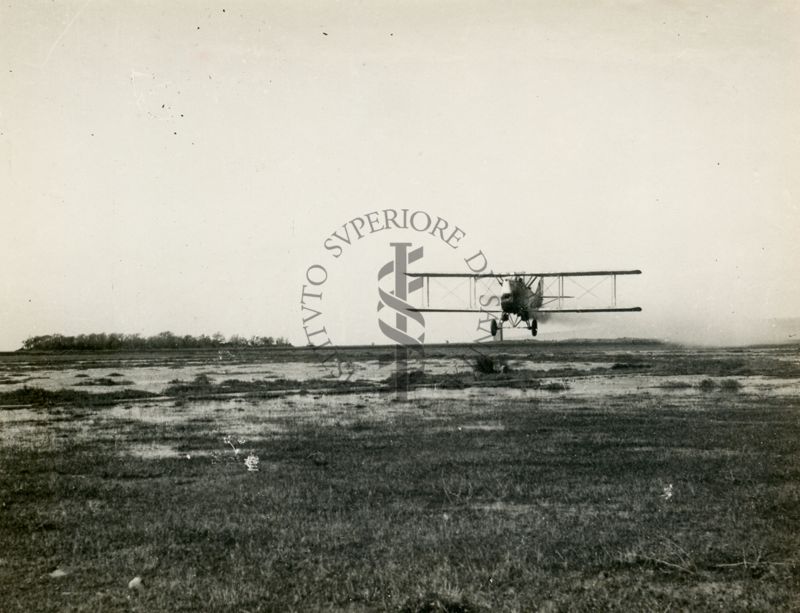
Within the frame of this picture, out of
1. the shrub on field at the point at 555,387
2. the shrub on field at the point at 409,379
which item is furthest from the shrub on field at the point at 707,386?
the shrub on field at the point at 409,379

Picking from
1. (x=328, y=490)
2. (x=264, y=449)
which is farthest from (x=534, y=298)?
(x=328, y=490)

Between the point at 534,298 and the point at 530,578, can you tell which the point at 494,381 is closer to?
the point at 534,298

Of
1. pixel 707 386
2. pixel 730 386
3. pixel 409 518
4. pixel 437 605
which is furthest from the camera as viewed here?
pixel 707 386

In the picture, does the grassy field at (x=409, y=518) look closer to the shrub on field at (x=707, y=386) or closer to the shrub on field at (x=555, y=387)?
the shrub on field at (x=707, y=386)

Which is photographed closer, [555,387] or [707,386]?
[707,386]

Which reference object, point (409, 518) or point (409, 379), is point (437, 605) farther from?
point (409, 379)

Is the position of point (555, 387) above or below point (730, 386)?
below

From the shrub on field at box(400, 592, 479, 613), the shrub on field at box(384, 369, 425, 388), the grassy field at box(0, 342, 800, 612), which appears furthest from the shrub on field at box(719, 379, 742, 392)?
the shrub on field at box(400, 592, 479, 613)

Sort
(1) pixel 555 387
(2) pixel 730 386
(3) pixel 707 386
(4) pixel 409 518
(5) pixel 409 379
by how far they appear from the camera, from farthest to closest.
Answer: (5) pixel 409 379 < (1) pixel 555 387 < (3) pixel 707 386 < (2) pixel 730 386 < (4) pixel 409 518

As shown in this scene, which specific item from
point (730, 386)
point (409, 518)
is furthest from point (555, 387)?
point (409, 518)

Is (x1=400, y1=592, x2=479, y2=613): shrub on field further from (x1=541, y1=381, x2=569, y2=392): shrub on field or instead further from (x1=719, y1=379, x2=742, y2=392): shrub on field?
(x1=719, y1=379, x2=742, y2=392): shrub on field
